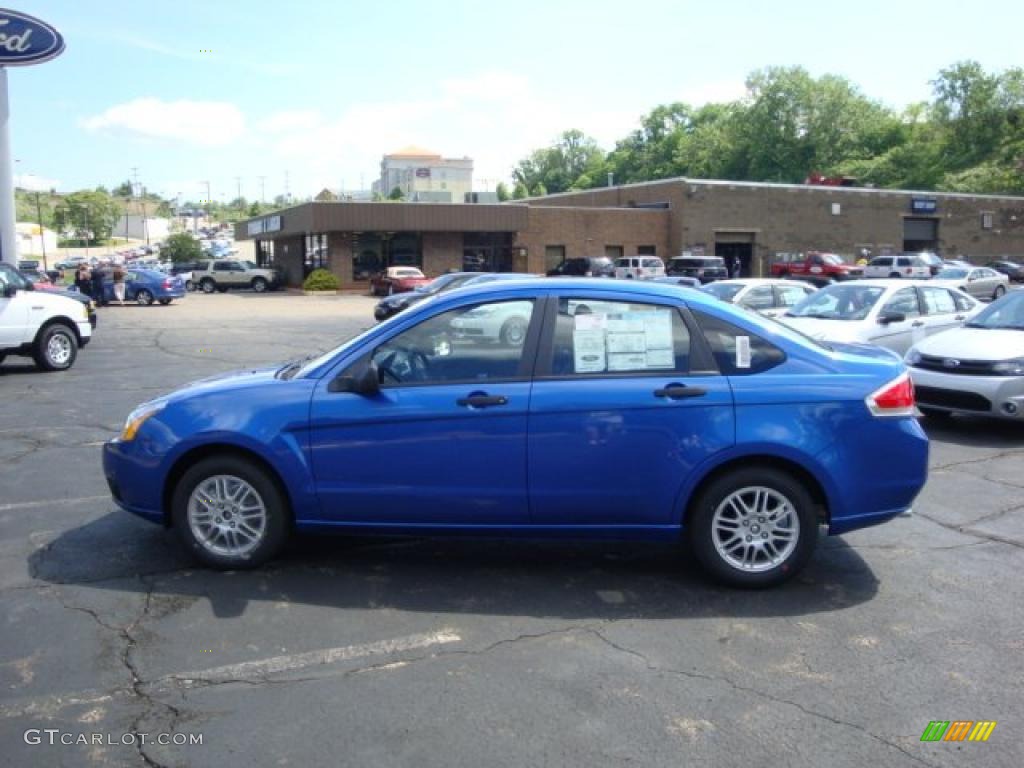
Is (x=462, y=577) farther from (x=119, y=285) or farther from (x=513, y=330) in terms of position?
(x=119, y=285)

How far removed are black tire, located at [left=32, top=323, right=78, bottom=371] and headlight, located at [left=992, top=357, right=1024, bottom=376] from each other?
13.7 m

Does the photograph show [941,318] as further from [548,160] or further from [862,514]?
[548,160]

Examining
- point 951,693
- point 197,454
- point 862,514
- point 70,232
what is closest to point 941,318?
point 862,514

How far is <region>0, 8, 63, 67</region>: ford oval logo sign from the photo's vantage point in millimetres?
24750

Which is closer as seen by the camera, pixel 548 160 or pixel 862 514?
pixel 862 514

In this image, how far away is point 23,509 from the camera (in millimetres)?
6344

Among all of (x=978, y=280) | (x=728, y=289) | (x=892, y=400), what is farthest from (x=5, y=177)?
(x=978, y=280)

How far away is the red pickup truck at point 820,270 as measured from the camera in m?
44.1

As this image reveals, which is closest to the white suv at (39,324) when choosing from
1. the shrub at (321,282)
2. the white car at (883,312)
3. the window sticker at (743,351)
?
the white car at (883,312)

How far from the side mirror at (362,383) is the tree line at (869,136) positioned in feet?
238

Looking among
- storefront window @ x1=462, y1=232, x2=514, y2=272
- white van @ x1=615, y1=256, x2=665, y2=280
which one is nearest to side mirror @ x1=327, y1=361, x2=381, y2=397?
white van @ x1=615, y1=256, x2=665, y2=280

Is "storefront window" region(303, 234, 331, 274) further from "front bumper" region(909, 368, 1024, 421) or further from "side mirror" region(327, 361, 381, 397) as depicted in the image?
"side mirror" region(327, 361, 381, 397)

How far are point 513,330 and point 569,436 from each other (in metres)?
0.70

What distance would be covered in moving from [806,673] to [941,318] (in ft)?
33.0
